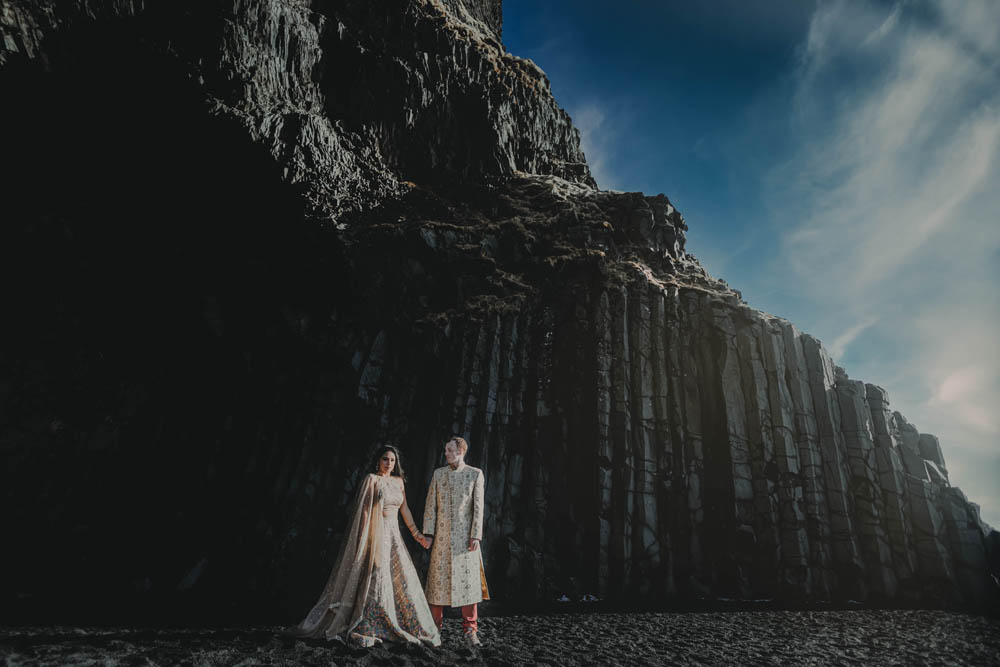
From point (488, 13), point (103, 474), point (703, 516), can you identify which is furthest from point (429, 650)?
point (488, 13)

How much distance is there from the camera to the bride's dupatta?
5.81 metres

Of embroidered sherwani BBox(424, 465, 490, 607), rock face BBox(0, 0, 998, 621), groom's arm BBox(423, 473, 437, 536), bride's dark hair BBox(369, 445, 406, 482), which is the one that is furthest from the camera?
rock face BBox(0, 0, 998, 621)

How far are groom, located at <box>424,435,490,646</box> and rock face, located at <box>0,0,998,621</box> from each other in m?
6.35

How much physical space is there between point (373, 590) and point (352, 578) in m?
0.34

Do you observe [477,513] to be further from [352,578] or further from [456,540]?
[352,578]

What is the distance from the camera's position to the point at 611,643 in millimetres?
7305

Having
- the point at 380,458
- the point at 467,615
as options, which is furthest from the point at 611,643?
the point at 380,458

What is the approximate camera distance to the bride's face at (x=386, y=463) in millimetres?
6701

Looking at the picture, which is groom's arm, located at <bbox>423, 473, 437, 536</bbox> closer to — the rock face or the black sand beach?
the black sand beach

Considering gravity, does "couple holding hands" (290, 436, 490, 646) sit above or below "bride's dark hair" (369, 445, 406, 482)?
below

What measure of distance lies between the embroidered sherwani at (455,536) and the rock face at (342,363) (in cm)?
647

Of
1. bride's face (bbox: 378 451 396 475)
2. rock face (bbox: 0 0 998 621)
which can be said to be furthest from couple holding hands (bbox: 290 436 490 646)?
rock face (bbox: 0 0 998 621)

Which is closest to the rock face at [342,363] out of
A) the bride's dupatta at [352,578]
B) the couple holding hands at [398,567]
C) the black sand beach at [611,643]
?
the black sand beach at [611,643]

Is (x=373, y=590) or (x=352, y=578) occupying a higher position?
(x=352, y=578)
